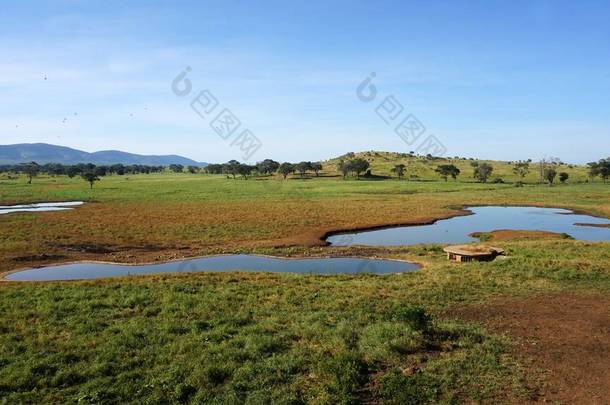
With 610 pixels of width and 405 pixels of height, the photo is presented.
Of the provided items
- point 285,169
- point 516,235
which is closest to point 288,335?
point 516,235

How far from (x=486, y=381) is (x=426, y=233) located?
1362 inches

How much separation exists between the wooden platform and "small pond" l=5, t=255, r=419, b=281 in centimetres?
261

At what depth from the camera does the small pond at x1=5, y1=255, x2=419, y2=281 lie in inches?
1045

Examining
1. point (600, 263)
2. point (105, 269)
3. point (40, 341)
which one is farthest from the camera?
point (105, 269)

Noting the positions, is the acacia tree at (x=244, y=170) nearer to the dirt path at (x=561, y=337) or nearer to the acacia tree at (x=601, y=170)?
the acacia tree at (x=601, y=170)

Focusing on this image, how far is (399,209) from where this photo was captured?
202 ft

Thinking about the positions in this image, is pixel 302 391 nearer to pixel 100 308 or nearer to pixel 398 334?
pixel 398 334

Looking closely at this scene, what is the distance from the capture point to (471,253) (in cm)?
2697

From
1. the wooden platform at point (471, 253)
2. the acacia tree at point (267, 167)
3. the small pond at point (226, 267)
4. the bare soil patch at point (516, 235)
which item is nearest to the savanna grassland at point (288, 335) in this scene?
the wooden platform at point (471, 253)

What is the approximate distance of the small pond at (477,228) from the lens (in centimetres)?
3988

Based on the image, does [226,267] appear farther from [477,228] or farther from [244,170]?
[244,170]

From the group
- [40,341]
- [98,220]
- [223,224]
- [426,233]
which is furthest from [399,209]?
[40,341]

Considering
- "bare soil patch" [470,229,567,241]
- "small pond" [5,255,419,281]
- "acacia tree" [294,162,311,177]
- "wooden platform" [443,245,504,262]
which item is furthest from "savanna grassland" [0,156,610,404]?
"acacia tree" [294,162,311,177]

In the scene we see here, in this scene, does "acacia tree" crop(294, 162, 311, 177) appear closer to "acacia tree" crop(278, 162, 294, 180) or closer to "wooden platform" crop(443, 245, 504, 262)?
"acacia tree" crop(278, 162, 294, 180)
